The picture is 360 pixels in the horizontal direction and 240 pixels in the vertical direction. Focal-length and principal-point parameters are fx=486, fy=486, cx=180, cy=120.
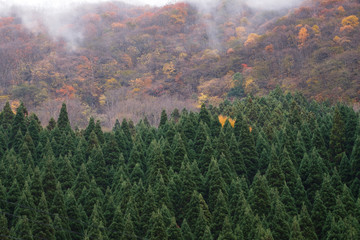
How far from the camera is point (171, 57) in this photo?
10406 cm

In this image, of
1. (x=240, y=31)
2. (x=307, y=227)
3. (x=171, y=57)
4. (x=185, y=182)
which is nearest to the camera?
(x=307, y=227)

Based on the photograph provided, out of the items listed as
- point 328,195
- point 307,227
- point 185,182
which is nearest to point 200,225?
point 185,182

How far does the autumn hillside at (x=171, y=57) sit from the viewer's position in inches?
2958

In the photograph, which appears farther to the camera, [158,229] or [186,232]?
[186,232]

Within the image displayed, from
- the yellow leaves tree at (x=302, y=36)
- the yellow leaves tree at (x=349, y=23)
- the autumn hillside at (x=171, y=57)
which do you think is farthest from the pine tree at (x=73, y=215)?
the yellow leaves tree at (x=349, y=23)

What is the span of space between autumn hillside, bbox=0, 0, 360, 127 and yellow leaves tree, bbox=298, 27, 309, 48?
236 millimetres

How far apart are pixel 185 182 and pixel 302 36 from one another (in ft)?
192

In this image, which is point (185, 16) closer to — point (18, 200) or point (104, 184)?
point (104, 184)

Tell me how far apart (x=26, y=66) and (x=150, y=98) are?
94.3 feet

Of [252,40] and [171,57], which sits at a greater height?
[171,57]

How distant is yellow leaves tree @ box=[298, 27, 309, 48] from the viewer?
83.8 m

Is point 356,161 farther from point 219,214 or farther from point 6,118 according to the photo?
point 6,118

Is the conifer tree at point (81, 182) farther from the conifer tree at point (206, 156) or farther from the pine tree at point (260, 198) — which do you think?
the pine tree at point (260, 198)

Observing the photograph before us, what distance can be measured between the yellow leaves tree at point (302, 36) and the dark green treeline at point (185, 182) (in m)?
36.7
